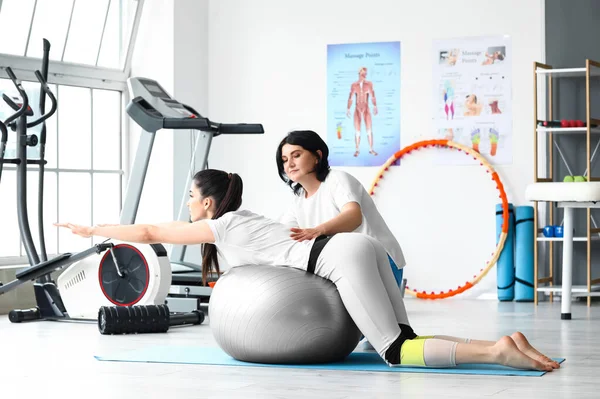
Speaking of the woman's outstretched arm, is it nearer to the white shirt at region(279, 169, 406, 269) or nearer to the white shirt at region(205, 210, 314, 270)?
the white shirt at region(205, 210, 314, 270)

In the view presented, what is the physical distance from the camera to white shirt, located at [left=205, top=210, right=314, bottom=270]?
12.5ft

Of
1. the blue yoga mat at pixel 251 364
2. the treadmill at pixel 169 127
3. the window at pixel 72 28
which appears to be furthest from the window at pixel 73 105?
the blue yoga mat at pixel 251 364

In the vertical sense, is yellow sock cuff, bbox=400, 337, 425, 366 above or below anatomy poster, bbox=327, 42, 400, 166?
below

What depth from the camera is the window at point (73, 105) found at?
7035 mm

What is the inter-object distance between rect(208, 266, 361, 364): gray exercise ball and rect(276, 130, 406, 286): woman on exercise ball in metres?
0.44

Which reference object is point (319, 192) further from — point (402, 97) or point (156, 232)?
point (402, 97)

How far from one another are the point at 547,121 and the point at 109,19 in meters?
3.54

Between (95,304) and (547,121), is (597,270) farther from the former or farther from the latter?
(95,304)

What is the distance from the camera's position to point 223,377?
357cm

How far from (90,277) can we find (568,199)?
2.86 metres

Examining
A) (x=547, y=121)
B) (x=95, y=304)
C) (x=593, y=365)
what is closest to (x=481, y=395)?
(x=593, y=365)

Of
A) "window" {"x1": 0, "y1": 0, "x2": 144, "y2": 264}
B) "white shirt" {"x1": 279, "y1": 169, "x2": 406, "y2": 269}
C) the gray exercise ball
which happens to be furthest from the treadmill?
the gray exercise ball

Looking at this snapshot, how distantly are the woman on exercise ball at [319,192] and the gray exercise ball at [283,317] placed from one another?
0.44m

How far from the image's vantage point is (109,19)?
787 cm
